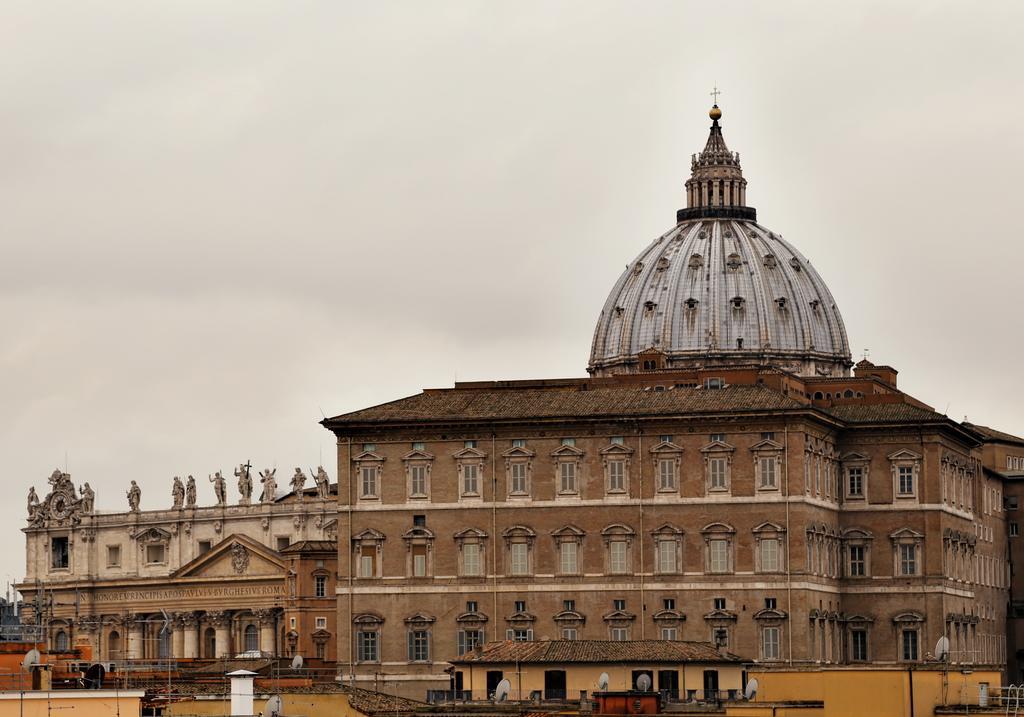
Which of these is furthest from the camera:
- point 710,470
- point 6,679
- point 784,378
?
point 784,378

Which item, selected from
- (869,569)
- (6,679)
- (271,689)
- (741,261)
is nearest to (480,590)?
(869,569)

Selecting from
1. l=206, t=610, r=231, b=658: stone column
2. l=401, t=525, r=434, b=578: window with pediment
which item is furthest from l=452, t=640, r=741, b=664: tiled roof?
l=206, t=610, r=231, b=658: stone column

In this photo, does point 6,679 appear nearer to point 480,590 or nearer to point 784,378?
point 480,590

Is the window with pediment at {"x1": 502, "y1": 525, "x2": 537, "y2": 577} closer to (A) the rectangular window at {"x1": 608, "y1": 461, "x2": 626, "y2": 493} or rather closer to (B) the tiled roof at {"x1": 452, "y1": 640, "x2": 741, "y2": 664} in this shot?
(A) the rectangular window at {"x1": 608, "y1": 461, "x2": 626, "y2": 493}

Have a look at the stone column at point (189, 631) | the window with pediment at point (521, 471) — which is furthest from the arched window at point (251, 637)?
the window with pediment at point (521, 471)

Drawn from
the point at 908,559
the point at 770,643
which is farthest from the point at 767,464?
the point at 908,559

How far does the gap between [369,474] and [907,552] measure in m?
22.7

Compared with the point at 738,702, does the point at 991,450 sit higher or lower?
higher

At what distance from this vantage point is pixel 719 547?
117625 millimetres

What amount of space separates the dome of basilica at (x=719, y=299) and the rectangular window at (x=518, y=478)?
5516 cm

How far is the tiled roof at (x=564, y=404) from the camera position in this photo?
389 ft

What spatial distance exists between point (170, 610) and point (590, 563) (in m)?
56.7

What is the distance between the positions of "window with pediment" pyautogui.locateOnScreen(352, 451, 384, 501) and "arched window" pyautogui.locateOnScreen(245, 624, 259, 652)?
141 ft

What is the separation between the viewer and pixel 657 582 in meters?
118
